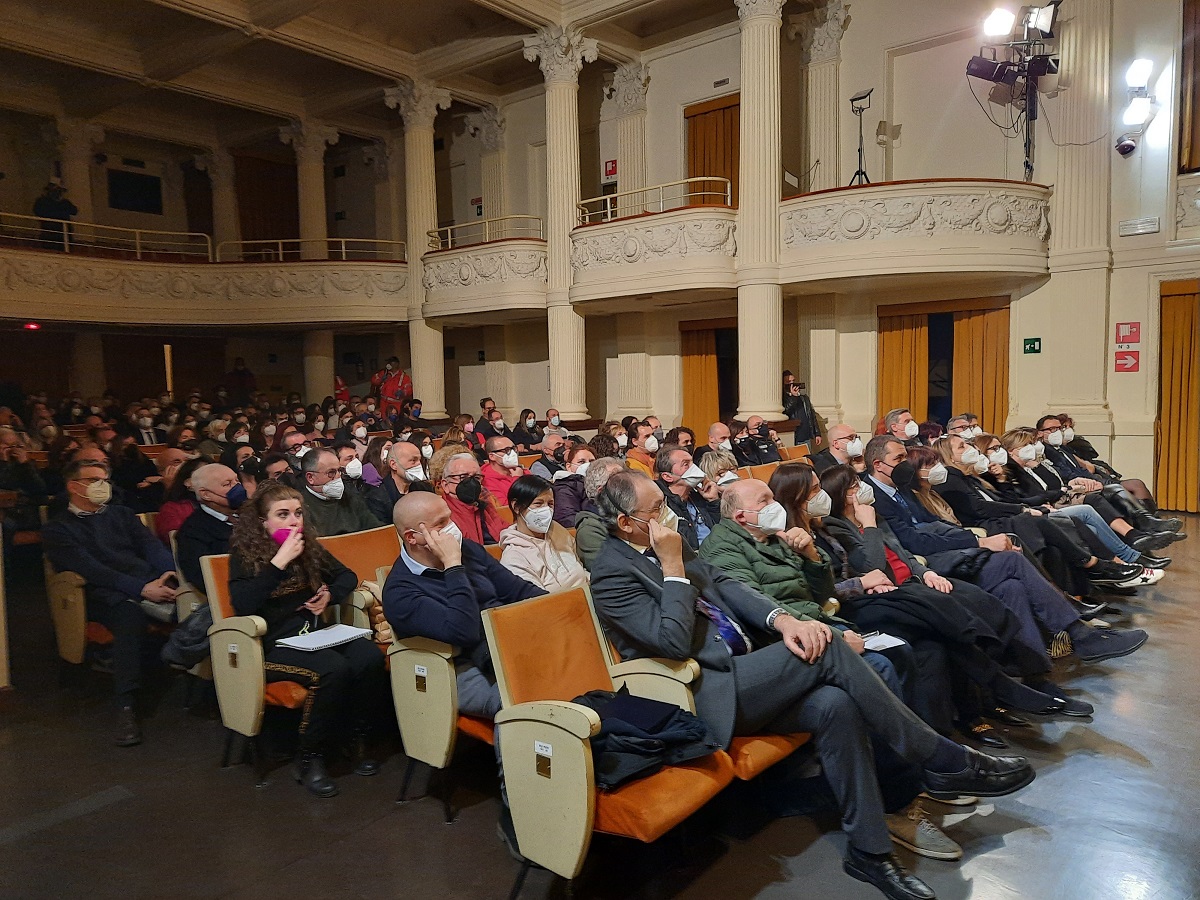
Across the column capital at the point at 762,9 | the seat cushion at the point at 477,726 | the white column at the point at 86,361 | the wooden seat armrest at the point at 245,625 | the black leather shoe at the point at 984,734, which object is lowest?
the black leather shoe at the point at 984,734

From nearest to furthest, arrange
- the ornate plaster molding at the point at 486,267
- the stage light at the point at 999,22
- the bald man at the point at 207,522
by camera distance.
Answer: the bald man at the point at 207,522 < the stage light at the point at 999,22 < the ornate plaster molding at the point at 486,267

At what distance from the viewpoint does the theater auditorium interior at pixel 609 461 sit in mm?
2576

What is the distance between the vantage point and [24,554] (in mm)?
6641

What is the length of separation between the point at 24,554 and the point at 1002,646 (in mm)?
7191

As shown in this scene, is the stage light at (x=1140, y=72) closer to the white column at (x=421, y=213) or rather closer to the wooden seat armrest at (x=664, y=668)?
the wooden seat armrest at (x=664, y=668)

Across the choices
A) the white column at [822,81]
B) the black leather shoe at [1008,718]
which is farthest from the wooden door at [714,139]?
the black leather shoe at [1008,718]

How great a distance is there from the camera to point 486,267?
1286 cm

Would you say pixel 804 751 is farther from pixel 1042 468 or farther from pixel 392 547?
pixel 1042 468

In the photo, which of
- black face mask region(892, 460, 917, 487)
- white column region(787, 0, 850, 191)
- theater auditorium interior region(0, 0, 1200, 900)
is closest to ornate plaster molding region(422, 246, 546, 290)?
theater auditorium interior region(0, 0, 1200, 900)

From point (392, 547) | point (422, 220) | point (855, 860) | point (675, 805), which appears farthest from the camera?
point (422, 220)

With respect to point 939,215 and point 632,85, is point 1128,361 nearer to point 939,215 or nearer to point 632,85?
point 939,215

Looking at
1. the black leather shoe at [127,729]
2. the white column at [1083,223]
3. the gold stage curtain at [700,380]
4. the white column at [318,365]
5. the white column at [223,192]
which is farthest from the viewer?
the white column at [223,192]

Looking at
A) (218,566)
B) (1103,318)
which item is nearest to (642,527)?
(218,566)

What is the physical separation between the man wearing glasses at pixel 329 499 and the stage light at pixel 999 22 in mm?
8645
